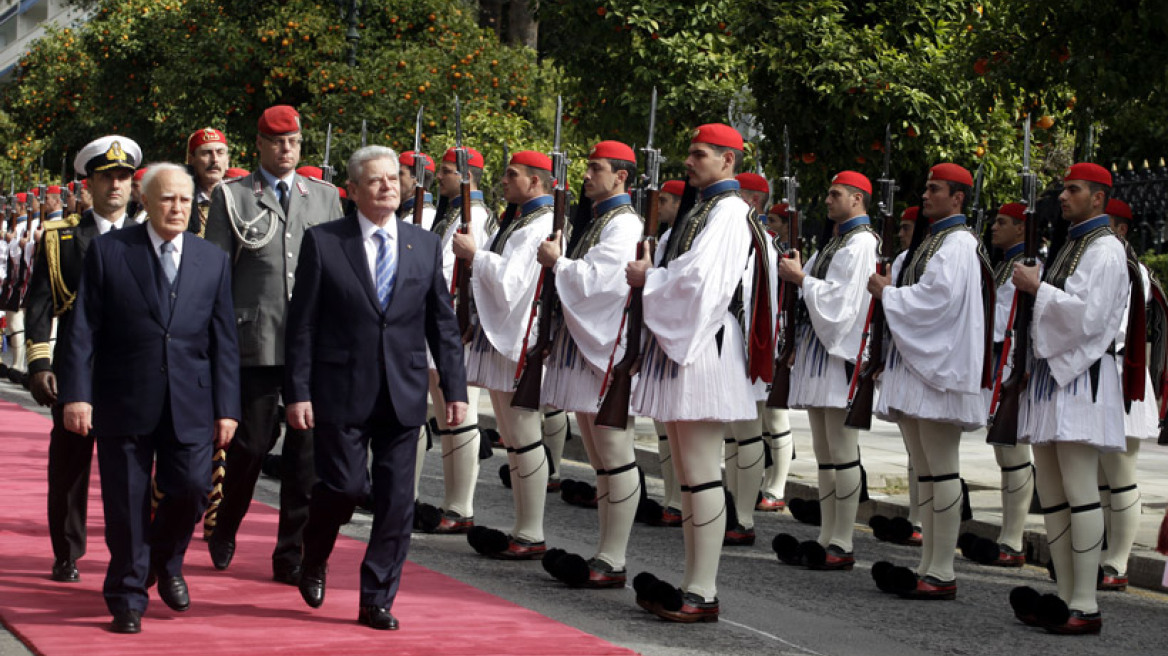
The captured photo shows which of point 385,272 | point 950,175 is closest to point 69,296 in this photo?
point 385,272

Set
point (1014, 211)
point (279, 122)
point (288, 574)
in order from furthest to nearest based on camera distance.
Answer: point (1014, 211), point (279, 122), point (288, 574)

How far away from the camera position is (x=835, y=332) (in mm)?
9523

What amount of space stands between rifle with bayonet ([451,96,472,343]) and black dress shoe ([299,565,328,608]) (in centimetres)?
236

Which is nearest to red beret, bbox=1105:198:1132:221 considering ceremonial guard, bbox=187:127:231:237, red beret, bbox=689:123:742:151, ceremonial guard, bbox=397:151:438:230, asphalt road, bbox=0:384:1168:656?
asphalt road, bbox=0:384:1168:656

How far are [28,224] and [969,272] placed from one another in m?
15.8

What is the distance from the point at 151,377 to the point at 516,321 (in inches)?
108

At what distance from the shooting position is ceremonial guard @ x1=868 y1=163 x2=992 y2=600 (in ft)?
26.6

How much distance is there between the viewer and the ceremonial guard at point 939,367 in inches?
319

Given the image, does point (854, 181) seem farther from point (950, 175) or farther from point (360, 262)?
point (360, 262)

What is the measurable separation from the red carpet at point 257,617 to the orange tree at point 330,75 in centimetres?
1163

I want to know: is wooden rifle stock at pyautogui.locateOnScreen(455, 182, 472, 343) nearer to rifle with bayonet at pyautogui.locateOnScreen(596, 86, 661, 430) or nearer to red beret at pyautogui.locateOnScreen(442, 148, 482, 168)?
red beret at pyautogui.locateOnScreen(442, 148, 482, 168)

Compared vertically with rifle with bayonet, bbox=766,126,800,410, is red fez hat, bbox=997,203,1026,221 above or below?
above

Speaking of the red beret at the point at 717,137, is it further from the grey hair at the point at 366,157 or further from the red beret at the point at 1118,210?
the red beret at the point at 1118,210

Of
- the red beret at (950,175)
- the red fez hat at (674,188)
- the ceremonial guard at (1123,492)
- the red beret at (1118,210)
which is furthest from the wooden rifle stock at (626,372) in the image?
the red beret at (1118,210)
